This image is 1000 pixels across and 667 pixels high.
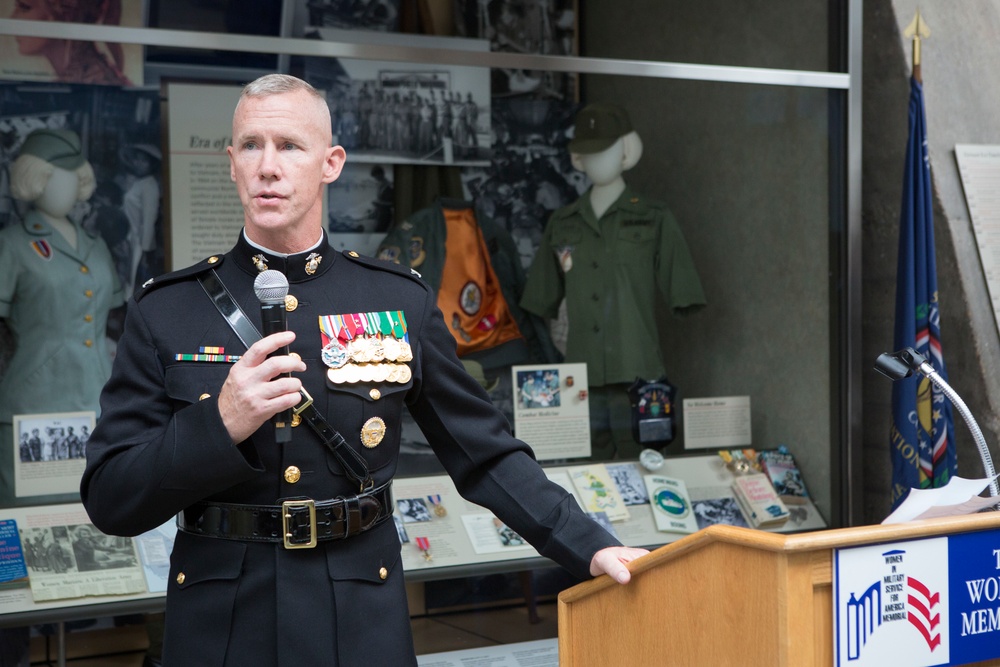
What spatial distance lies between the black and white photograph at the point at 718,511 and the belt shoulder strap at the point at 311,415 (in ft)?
7.52

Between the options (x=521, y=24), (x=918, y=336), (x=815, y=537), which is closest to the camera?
(x=815, y=537)

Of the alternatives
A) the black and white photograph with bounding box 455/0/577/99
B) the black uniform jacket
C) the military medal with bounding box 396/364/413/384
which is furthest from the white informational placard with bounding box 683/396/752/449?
the military medal with bounding box 396/364/413/384

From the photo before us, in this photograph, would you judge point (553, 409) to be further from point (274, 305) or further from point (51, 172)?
point (274, 305)

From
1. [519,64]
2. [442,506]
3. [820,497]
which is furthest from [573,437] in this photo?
[519,64]

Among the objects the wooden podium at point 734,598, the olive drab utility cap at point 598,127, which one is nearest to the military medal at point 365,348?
the wooden podium at point 734,598

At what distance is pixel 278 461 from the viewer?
1556mm

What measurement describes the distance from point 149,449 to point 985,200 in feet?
10.6

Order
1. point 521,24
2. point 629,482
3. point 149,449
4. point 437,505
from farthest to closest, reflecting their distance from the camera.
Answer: point 521,24
point 629,482
point 437,505
point 149,449

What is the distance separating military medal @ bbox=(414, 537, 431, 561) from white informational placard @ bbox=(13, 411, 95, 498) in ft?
3.22

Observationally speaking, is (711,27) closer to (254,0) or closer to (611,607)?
(254,0)

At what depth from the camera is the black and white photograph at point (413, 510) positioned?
3408mm

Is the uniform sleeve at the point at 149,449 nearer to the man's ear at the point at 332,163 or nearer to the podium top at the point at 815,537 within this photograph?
the man's ear at the point at 332,163

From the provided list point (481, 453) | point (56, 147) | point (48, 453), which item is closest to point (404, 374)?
point (481, 453)

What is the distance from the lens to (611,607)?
1.64 meters
